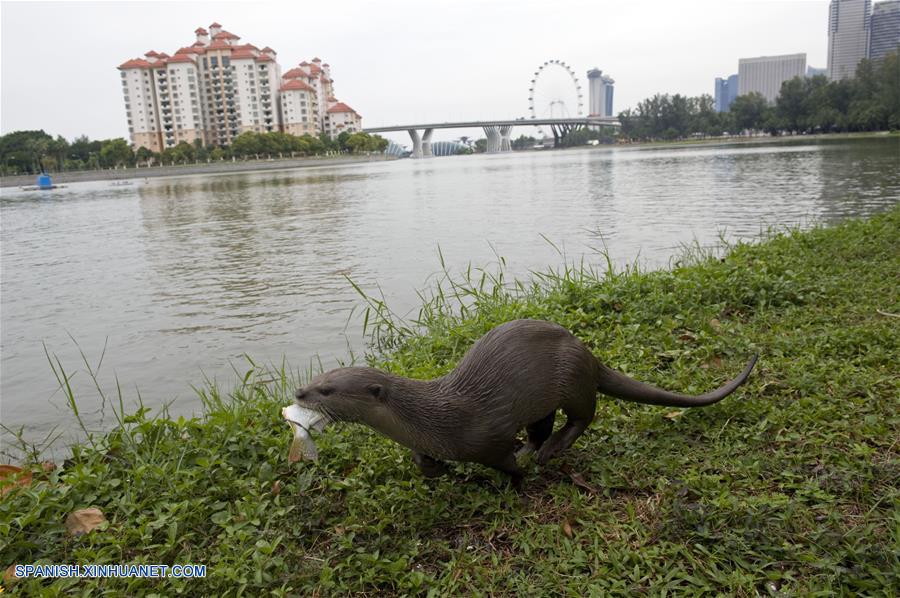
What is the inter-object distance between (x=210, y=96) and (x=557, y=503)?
123999 millimetres

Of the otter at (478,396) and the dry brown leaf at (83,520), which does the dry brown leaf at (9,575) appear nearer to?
the dry brown leaf at (83,520)

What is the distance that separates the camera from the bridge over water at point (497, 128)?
107 m

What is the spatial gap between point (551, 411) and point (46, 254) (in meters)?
14.2

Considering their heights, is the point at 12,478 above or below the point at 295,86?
below

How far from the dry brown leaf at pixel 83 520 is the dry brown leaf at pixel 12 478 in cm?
40

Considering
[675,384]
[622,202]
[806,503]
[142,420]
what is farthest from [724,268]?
[622,202]

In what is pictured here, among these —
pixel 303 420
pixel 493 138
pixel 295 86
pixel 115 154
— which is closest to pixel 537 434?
pixel 303 420

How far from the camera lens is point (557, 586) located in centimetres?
207

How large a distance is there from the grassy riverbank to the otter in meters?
0.27

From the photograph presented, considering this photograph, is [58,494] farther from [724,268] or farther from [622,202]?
[622,202]

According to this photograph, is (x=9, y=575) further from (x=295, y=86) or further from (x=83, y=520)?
(x=295, y=86)

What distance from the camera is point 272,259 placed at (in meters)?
10.9

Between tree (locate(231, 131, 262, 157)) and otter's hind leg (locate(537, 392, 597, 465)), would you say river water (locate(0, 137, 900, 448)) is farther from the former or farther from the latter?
tree (locate(231, 131, 262, 157))

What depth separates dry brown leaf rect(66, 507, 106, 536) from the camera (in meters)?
2.39
